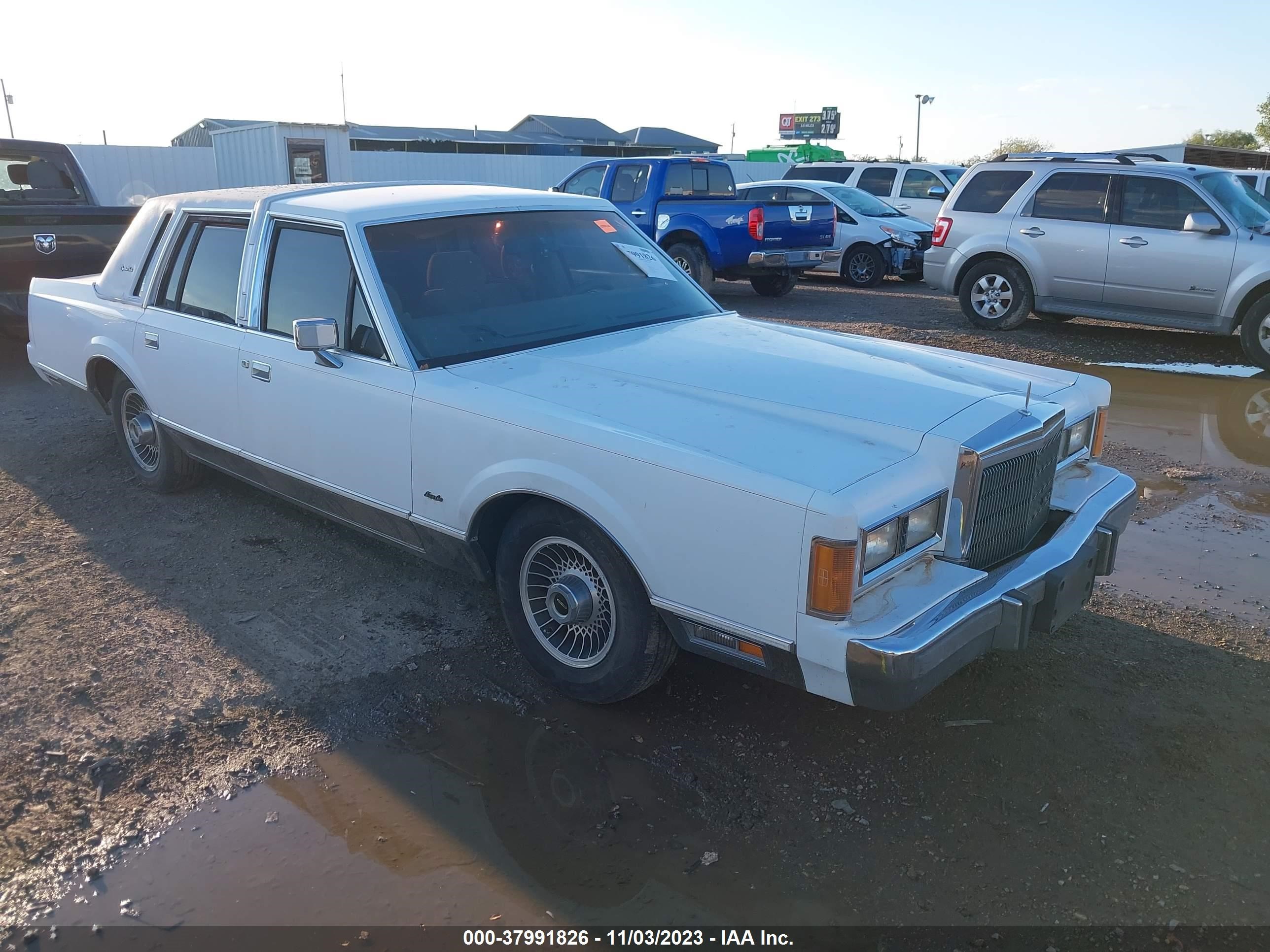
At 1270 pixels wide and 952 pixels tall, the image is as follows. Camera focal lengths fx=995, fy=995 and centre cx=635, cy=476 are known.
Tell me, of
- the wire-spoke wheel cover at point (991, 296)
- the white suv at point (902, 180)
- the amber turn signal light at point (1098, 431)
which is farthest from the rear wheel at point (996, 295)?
the amber turn signal light at point (1098, 431)

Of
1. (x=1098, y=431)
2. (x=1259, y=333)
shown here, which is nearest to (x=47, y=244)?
(x=1098, y=431)

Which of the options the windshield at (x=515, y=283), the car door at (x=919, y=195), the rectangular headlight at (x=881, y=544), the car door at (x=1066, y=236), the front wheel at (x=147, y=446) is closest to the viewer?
the rectangular headlight at (x=881, y=544)

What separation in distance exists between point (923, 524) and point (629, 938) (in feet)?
4.87

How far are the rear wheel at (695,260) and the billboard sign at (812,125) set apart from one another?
53.1 meters

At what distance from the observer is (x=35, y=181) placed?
402 inches

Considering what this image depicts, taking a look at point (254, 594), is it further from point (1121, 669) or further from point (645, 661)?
point (1121, 669)

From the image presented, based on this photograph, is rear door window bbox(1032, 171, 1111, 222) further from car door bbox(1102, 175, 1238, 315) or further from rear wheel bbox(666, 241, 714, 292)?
rear wheel bbox(666, 241, 714, 292)

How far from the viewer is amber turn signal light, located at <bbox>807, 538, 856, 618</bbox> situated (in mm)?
2748

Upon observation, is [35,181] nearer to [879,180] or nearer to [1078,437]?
[1078,437]

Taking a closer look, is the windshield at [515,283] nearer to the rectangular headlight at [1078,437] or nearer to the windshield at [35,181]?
the rectangular headlight at [1078,437]

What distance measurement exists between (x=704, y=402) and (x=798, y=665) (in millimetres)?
987

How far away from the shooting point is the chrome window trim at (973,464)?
10.2 feet

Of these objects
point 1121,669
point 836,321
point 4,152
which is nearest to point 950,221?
point 836,321

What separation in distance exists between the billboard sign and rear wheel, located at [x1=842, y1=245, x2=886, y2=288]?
164 feet
